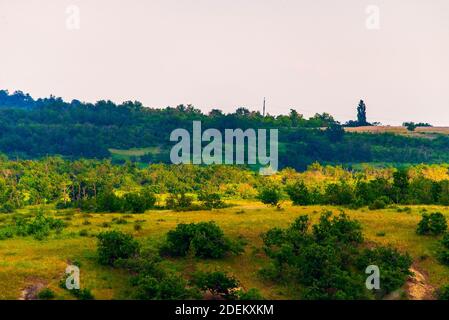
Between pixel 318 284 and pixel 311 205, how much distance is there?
82.8 feet

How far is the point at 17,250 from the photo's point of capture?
59844 millimetres

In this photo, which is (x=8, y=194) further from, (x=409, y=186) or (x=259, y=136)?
(x=259, y=136)

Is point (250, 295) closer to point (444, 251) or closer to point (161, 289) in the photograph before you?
point (161, 289)

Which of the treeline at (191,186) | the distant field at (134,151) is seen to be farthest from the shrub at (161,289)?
the distant field at (134,151)

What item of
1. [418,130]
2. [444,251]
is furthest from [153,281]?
[418,130]

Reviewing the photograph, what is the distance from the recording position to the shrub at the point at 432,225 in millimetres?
63656

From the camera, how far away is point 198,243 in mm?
59312

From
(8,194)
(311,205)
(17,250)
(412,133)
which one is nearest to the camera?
(17,250)

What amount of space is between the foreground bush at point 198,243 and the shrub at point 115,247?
109 inches
